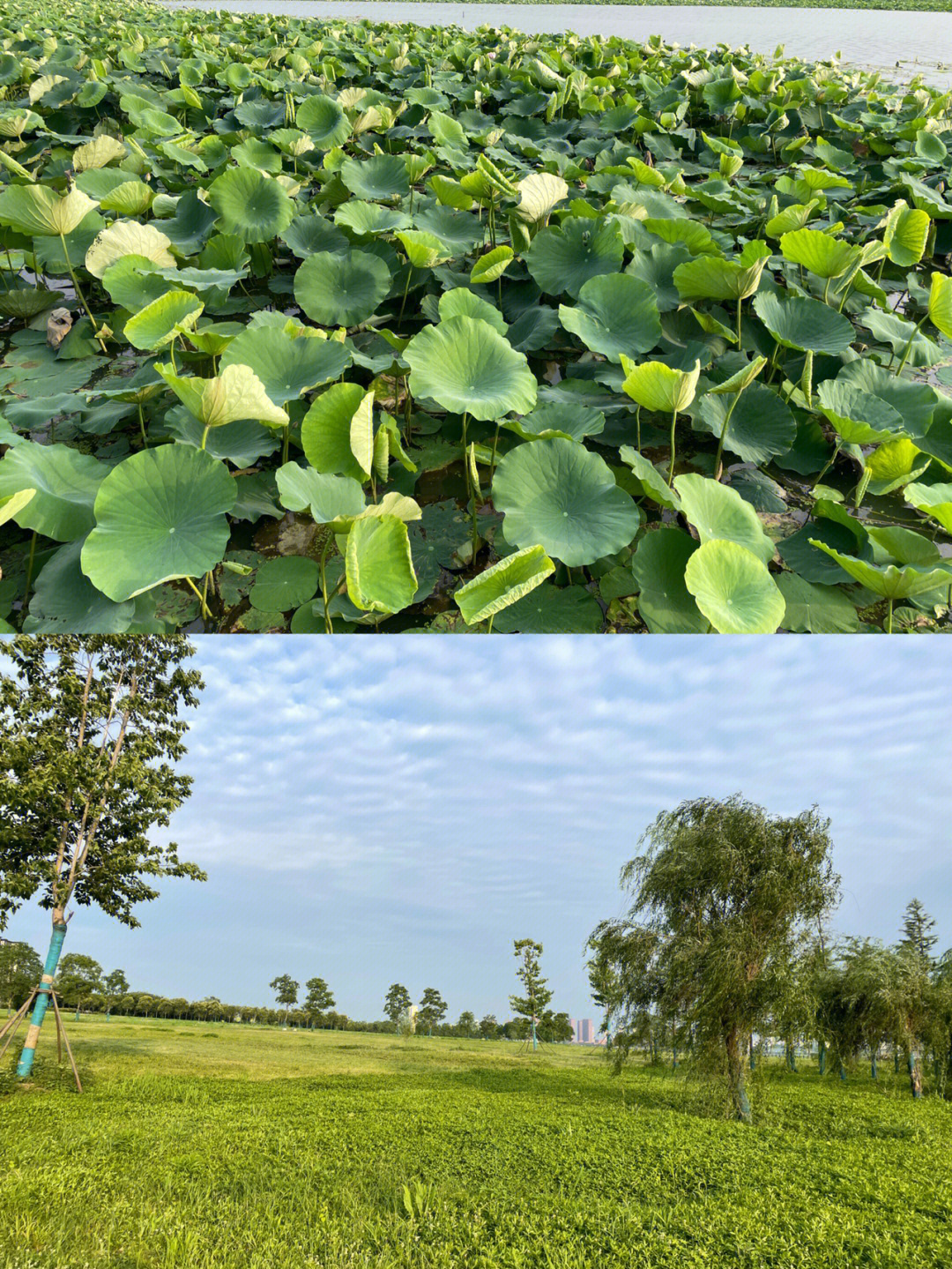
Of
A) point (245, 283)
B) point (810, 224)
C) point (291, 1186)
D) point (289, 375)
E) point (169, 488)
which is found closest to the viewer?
point (169, 488)

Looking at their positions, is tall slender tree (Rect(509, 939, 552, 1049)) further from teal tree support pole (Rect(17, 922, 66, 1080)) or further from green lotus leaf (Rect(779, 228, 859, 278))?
green lotus leaf (Rect(779, 228, 859, 278))

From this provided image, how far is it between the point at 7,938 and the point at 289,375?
144 cm

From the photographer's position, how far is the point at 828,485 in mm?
1850

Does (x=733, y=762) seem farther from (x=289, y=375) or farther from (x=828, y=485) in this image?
(x=289, y=375)

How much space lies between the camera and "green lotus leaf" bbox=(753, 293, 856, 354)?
1987mm

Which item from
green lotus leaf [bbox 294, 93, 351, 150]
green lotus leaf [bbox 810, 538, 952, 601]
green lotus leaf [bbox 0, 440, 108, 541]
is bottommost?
green lotus leaf [bbox 810, 538, 952, 601]

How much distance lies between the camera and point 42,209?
222 cm

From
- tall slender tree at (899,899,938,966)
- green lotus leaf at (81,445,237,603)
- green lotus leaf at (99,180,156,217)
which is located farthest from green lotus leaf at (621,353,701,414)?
green lotus leaf at (99,180,156,217)

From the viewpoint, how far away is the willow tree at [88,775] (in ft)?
6.15

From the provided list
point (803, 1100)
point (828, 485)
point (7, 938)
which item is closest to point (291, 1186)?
point (7, 938)

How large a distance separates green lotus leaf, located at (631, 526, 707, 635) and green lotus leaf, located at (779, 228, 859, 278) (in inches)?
45.8

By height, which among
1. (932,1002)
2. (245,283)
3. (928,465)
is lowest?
(932,1002)

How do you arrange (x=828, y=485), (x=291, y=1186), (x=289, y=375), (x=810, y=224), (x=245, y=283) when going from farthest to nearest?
(x=810, y=224), (x=245, y=283), (x=828, y=485), (x=289, y=375), (x=291, y=1186)

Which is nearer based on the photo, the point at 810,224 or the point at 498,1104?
the point at 498,1104
